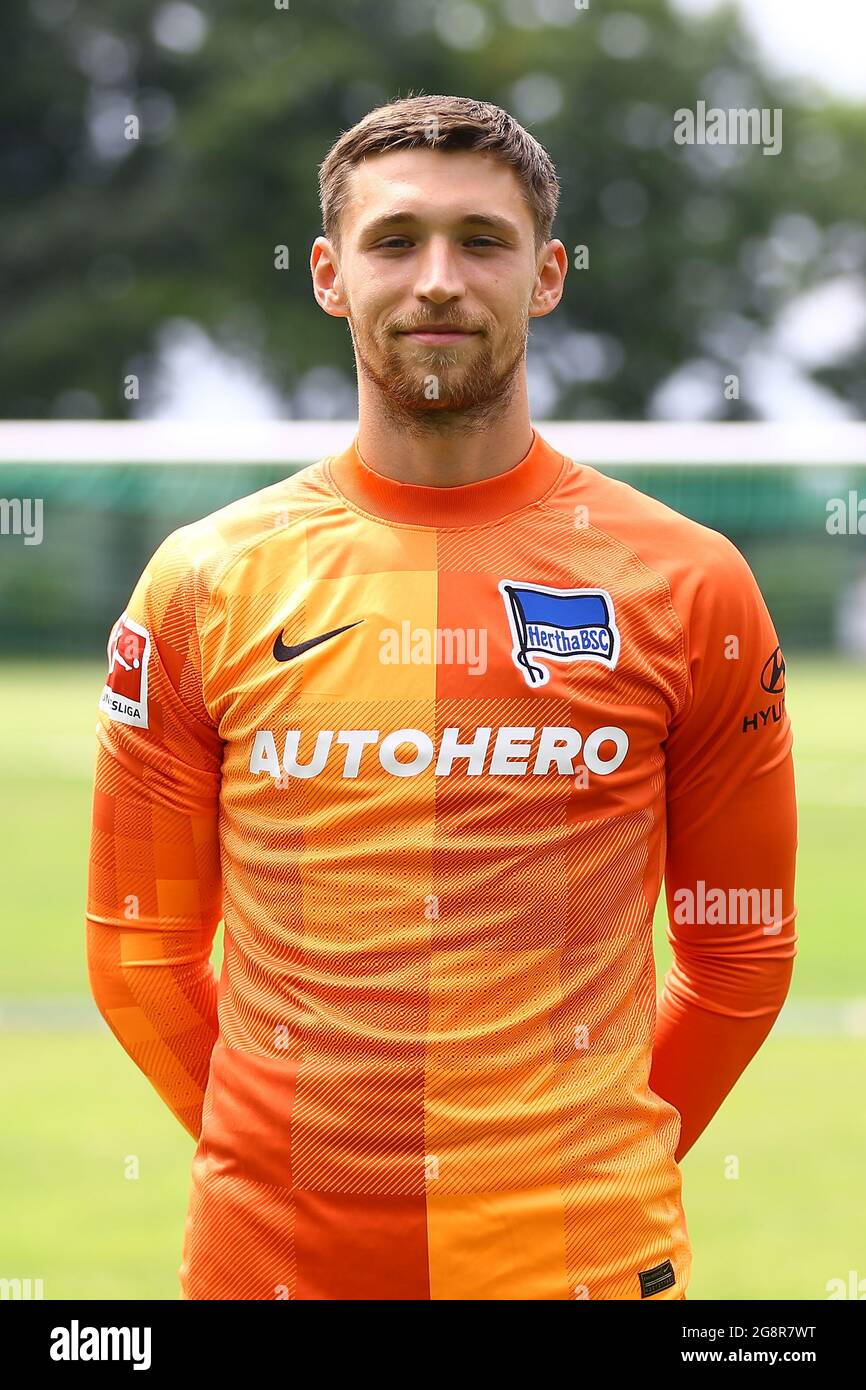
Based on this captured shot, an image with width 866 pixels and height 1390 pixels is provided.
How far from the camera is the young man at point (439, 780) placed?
1.71 metres

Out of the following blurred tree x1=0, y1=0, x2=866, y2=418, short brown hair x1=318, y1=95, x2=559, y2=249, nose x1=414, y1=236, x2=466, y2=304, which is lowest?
nose x1=414, y1=236, x2=466, y2=304

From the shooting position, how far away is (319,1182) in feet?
5.66

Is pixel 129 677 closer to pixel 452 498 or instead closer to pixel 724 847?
pixel 452 498

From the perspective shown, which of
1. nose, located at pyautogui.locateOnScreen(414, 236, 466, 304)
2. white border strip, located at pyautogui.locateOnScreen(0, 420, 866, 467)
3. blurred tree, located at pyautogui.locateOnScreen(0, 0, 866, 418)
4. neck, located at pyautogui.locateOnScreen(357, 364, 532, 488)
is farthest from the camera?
blurred tree, located at pyautogui.locateOnScreen(0, 0, 866, 418)

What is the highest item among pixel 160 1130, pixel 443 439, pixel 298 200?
pixel 298 200

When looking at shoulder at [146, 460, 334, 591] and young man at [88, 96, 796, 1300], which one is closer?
young man at [88, 96, 796, 1300]

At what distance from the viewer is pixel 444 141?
1.76 meters

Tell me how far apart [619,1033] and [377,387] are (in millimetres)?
734

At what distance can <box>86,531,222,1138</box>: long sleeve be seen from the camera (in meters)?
1.83

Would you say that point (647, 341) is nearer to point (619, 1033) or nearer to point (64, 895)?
point (64, 895)

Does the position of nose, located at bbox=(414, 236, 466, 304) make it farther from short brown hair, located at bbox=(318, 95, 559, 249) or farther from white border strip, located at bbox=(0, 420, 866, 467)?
white border strip, located at bbox=(0, 420, 866, 467)

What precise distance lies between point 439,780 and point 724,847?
38cm

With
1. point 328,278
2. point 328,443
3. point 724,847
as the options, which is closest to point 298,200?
point 328,443

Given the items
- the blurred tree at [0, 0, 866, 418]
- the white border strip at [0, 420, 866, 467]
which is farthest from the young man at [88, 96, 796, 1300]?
the blurred tree at [0, 0, 866, 418]
